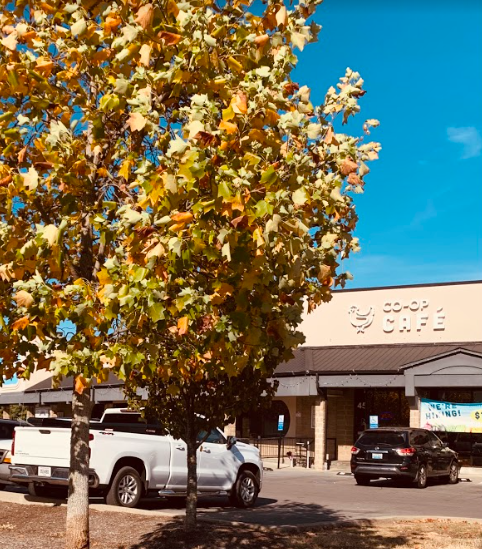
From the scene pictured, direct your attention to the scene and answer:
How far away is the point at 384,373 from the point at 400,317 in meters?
4.18

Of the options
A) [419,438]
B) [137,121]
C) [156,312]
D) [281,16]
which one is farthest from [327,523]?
[419,438]

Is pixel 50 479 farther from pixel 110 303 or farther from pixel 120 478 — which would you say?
pixel 110 303

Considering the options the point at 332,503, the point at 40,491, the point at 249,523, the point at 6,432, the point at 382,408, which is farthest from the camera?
the point at 382,408

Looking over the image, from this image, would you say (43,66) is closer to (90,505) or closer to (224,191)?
(224,191)

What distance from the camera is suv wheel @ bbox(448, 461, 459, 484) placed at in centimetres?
2512

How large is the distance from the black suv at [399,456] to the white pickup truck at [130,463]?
6.84 metres

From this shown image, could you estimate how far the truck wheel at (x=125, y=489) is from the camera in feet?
49.8

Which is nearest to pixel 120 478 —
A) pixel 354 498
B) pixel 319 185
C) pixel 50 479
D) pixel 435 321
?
pixel 50 479

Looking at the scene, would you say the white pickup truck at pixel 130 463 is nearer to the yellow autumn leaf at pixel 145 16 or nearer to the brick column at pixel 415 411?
the yellow autumn leaf at pixel 145 16

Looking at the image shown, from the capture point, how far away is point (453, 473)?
25250mm

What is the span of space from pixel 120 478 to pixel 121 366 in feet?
32.9

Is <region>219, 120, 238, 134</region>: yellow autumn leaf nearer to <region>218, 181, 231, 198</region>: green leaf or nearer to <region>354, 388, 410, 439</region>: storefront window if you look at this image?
A: <region>218, 181, 231, 198</region>: green leaf

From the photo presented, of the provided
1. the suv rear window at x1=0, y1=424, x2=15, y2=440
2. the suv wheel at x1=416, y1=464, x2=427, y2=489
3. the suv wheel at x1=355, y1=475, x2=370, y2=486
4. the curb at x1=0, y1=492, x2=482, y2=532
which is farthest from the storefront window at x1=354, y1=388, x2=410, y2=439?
the curb at x1=0, y1=492, x2=482, y2=532

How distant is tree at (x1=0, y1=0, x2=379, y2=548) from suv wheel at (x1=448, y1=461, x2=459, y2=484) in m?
19.3
